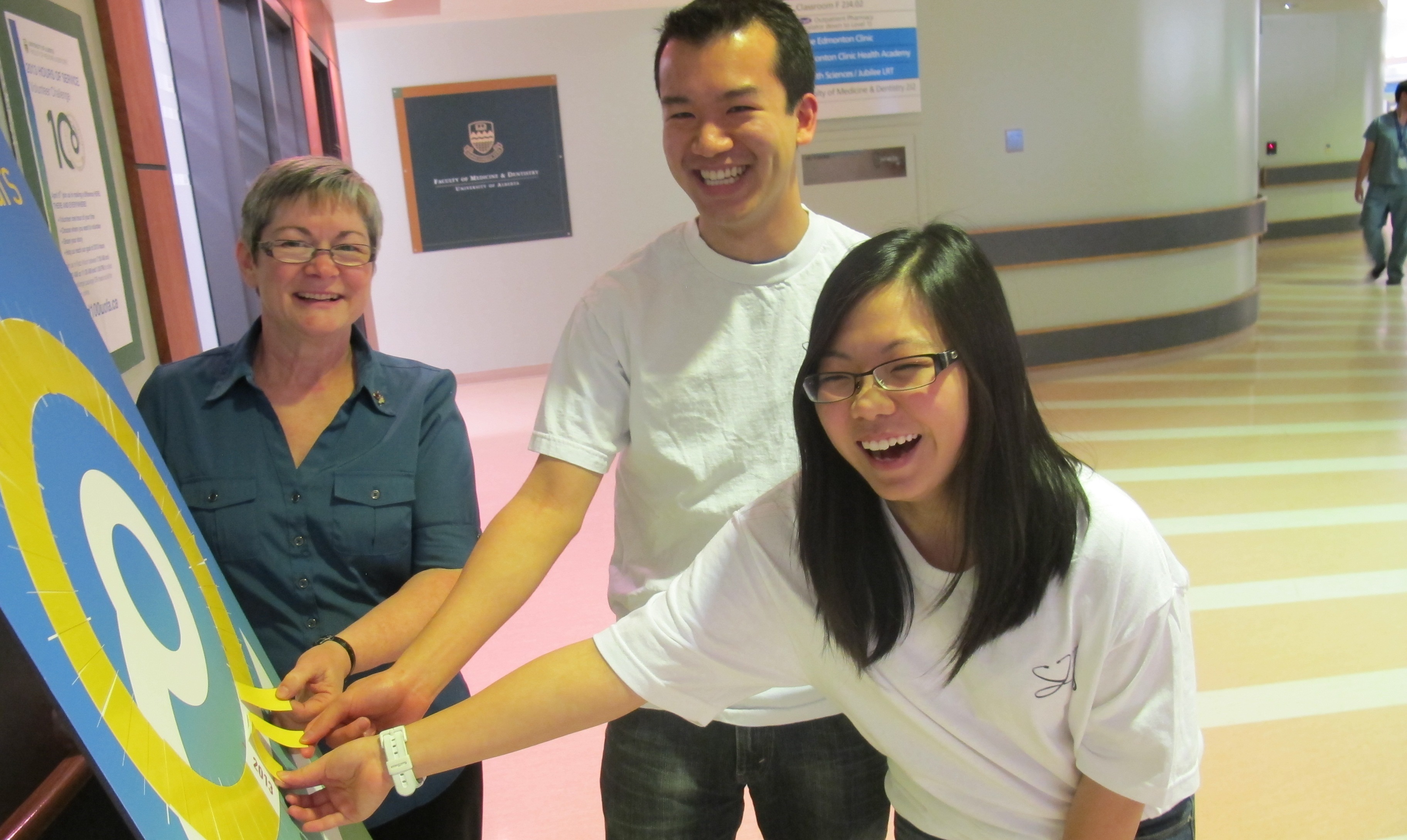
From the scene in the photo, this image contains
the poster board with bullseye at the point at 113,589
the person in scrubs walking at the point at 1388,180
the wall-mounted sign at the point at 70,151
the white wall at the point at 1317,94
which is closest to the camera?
the poster board with bullseye at the point at 113,589

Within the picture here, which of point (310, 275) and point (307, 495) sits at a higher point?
point (310, 275)

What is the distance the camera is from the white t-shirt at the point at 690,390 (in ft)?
4.42

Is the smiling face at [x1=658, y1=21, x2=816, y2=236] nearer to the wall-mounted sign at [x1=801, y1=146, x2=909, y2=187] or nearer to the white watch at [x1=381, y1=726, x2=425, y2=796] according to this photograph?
the white watch at [x1=381, y1=726, x2=425, y2=796]

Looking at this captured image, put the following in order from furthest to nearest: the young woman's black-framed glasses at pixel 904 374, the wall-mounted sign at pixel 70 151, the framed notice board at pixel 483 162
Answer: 1. the framed notice board at pixel 483 162
2. the wall-mounted sign at pixel 70 151
3. the young woman's black-framed glasses at pixel 904 374

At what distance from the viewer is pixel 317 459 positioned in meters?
1.33

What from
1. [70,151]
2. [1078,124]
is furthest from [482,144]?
[70,151]

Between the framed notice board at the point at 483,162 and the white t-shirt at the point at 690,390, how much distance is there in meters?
6.55

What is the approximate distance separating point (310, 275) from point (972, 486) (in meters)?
0.86

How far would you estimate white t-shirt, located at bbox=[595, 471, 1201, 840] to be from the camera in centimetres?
110

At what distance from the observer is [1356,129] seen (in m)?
12.8

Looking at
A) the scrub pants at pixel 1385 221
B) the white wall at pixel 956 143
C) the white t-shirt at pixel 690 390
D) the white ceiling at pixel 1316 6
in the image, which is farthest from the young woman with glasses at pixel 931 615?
the white ceiling at pixel 1316 6

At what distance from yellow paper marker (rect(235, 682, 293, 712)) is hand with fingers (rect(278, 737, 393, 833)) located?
7 cm

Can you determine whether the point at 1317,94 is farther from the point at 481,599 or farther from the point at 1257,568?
the point at 481,599

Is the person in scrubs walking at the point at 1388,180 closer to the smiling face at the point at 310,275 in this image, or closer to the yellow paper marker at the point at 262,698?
the smiling face at the point at 310,275
